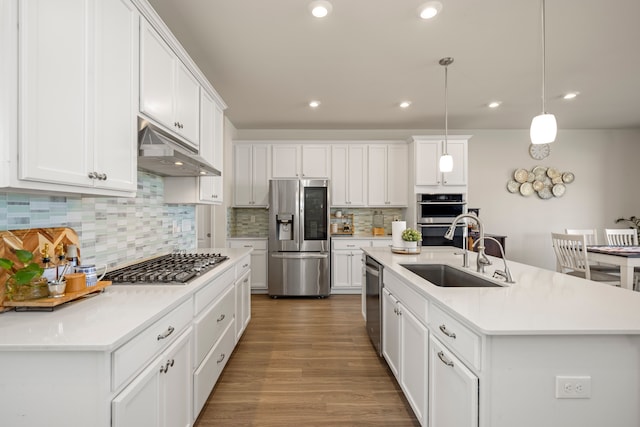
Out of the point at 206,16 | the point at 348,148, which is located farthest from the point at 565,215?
the point at 206,16

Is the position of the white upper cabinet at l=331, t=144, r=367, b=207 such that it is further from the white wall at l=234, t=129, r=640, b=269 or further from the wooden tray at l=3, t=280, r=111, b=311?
Answer: the wooden tray at l=3, t=280, r=111, b=311

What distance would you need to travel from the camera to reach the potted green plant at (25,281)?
3.60 ft

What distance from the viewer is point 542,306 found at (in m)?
1.28

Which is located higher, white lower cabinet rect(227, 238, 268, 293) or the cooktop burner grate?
the cooktop burner grate

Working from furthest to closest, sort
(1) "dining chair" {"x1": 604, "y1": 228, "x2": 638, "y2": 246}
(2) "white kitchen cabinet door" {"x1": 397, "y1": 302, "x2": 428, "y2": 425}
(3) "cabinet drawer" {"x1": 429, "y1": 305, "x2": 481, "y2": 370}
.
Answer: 1. (1) "dining chair" {"x1": 604, "y1": 228, "x2": 638, "y2": 246}
2. (2) "white kitchen cabinet door" {"x1": 397, "y1": 302, "x2": 428, "y2": 425}
3. (3) "cabinet drawer" {"x1": 429, "y1": 305, "x2": 481, "y2": 370}

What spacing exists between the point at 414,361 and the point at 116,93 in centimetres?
212

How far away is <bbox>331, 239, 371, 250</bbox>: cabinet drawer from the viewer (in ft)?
15.6

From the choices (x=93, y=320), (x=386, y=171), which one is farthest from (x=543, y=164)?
(x=93, y=320)

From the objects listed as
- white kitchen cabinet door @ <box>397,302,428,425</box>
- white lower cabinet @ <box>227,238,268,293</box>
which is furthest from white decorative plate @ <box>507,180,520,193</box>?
white kitchen cabinet door @ <box>397,302,428,425</box>

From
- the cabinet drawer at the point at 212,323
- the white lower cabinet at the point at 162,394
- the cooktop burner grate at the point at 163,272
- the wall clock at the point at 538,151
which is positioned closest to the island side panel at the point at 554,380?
the white lower cabinet at the point at 162,394

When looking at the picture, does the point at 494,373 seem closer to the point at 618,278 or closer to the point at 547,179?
the point at 618,278

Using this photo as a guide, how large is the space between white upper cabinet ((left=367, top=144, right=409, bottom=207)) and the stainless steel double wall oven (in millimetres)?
416

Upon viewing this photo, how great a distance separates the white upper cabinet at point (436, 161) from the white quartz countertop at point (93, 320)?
3.98 meters

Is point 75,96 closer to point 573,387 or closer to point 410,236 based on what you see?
point 573,387
